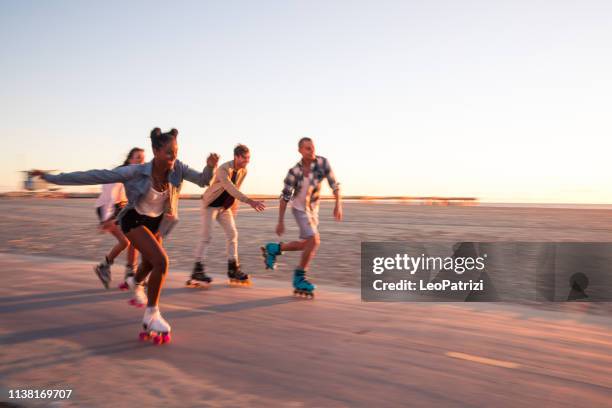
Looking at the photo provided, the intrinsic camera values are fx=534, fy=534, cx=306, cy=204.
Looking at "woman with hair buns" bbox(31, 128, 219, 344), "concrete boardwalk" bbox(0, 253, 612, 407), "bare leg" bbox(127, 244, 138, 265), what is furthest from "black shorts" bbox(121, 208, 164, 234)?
"bare leg" bbox(127, 244, 138, 265)

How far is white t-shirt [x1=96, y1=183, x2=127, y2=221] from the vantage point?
755 cm

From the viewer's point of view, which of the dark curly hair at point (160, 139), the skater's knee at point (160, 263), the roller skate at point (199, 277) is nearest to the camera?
the skater's knee at point (160, 263)

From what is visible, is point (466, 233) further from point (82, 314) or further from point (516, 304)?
point (82, 314)

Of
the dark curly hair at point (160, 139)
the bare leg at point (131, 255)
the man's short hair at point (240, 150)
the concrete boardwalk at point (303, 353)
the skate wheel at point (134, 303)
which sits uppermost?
the man's short hair at point (240, 150)

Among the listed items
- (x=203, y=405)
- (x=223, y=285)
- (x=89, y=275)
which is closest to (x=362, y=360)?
(x=203, y=405)

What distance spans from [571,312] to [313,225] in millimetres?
3264

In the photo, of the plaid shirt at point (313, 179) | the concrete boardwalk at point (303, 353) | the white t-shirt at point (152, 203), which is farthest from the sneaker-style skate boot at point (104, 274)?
the white t-shirt at point (152, 203)

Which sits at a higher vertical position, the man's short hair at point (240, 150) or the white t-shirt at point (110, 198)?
the man's short hair at point (240, 150)

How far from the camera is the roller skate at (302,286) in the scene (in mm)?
6785

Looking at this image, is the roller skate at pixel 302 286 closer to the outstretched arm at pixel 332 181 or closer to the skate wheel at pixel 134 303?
the outstretched arm at pixel 332 181

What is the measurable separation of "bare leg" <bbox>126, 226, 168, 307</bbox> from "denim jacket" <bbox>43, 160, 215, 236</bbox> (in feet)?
0.91

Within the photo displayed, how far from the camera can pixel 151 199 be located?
4879mm

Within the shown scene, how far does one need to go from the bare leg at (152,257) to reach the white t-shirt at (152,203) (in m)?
0.17

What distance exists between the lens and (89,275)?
8.38 metres
